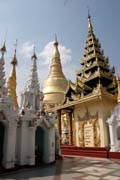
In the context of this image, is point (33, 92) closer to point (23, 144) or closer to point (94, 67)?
point (23, 144)

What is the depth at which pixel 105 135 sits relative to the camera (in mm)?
14867

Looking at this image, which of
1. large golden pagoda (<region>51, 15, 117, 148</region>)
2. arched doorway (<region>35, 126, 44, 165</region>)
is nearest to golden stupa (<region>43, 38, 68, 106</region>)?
large golden pagoda (<region>51, 15, 117, 148</region>)

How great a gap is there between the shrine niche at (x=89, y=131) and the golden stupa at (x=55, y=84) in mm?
7781

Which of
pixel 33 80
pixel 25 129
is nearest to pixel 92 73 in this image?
pixel 33 80

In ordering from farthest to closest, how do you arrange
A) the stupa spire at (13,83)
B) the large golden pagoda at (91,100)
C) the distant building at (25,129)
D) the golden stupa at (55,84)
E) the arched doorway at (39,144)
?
the golden stupa at (55,84) → the stupa spire at (13,83) → the large golden pagoda at (91,100) → the arched doorway at (39,144) → the distant building at (25,129)

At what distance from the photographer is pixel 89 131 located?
16.1 metres

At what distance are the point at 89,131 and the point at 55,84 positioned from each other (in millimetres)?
11949

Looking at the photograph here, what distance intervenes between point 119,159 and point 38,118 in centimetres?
604

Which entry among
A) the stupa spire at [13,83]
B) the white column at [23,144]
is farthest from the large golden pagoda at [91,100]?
the white column at [23,144]

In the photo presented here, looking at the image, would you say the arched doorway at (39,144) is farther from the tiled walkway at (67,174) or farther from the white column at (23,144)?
the tiled walkway at (67,174)

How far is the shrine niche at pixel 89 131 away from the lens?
15.4 m

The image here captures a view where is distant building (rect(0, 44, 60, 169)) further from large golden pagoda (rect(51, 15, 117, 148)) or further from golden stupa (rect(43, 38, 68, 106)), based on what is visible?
golden stupa (rect(43, 38, 68, 106))

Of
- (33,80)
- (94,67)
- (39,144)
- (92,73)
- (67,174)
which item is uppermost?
(94,67)

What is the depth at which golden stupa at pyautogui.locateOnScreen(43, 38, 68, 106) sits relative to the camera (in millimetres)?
25219
